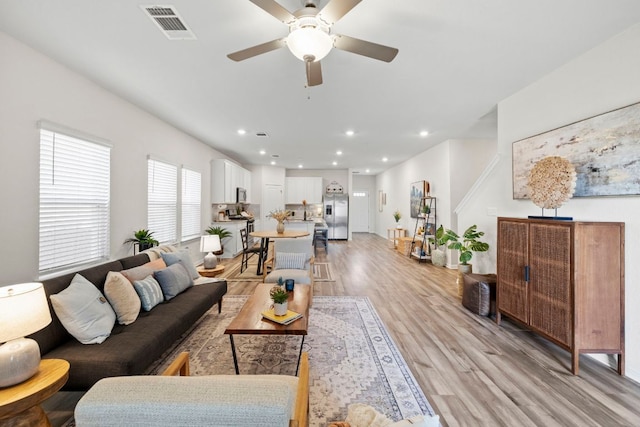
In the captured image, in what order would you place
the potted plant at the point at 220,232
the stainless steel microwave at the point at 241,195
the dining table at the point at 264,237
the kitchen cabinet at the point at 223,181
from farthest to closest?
the stainless steel microwave at the point at 241,195, the kitchen cabinet at the point at 223,181, the potted plant at the point at 220,232, the dining table at the point at 264,237

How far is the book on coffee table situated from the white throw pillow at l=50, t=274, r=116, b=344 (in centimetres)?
118

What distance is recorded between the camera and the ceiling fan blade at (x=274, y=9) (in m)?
1.49

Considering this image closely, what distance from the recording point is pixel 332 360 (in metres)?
2.40

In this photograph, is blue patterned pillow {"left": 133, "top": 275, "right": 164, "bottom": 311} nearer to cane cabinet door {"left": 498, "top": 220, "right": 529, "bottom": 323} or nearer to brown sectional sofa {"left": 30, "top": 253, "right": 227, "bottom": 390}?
brown sectional sofa {"left": 30, "top": 253, "right": 227, "bottom": 390}

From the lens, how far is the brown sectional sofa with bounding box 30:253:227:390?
1717 mm

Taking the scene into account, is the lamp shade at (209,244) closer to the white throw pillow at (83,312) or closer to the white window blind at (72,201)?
the white window blind at (72,201)

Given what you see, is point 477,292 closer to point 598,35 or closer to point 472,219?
point 472,219

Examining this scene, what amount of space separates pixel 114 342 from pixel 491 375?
2.96 metres

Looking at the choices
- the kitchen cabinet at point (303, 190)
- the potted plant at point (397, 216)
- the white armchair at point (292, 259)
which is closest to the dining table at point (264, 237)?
the white armchair at point (292, 259)

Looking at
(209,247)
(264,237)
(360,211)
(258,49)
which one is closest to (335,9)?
(258,49)

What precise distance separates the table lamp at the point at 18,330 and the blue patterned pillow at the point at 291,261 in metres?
2.77

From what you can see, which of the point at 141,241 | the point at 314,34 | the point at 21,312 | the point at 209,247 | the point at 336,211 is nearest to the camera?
the point at 21,312

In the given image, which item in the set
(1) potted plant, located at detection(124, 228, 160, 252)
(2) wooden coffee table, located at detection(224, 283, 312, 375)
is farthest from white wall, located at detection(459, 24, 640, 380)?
(1) potted plant, located at detection(124, 228, 160, 252)

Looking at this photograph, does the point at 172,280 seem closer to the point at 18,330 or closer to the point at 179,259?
the point at 179,259
